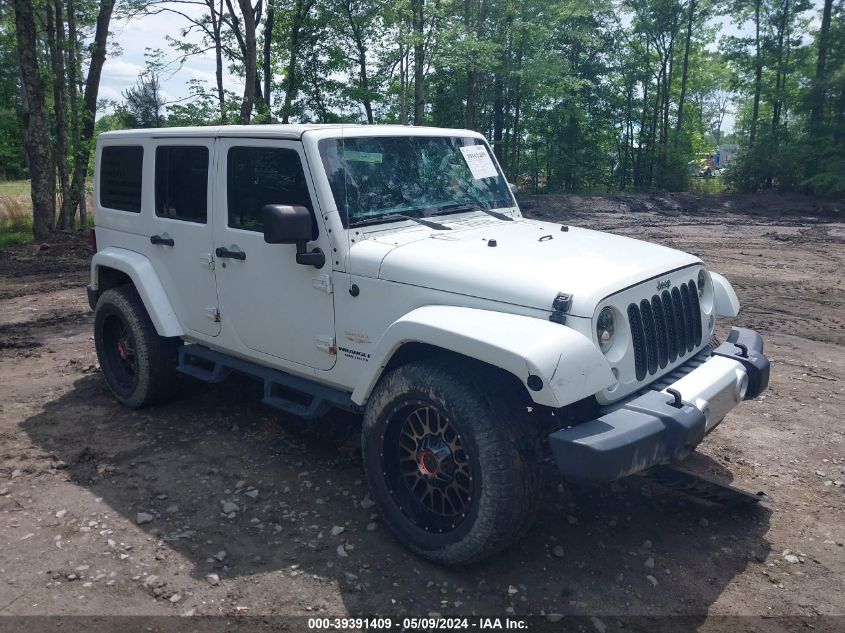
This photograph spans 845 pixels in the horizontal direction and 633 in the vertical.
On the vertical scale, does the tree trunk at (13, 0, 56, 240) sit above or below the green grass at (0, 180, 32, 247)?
above

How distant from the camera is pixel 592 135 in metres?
29.2

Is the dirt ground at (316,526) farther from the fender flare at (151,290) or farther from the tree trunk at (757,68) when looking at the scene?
the tree trunk at (757,68)

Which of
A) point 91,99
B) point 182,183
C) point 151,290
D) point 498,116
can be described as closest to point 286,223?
point 182,183

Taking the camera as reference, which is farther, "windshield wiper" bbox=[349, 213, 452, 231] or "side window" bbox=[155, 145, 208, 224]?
"side window" bbox=[155, 145, 208, 224]

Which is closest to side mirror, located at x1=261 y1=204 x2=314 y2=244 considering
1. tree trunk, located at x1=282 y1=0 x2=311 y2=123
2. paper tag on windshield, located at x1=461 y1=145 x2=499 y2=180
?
paper tag on windshield, located at x1=461 y1=145 x2=499 y2=180

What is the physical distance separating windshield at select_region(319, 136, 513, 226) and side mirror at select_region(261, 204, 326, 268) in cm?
23

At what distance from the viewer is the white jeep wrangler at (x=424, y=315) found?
10.1 feet

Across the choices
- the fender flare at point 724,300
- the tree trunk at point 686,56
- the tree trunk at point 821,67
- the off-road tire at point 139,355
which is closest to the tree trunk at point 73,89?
the off-road tire at point 139,355

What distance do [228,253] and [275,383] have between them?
2.83ft

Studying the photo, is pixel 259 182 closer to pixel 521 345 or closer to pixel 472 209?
pixel 472 209

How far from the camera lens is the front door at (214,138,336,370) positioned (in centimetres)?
395

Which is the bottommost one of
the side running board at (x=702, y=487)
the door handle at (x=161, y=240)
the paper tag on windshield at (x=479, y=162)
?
the side running board at (x=702, y=487)

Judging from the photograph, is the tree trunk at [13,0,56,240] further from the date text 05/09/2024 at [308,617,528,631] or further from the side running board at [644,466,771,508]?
the side running board at [644,466,771,508]

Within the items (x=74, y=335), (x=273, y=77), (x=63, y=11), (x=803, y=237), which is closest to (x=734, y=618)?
(x=74, y=335)
